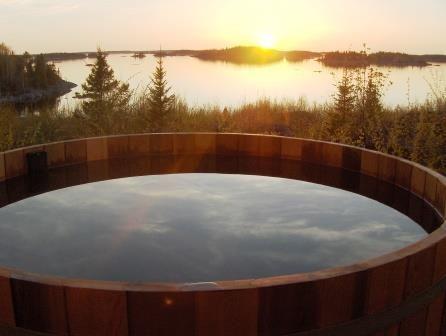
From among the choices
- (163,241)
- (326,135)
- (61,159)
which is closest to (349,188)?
(163,241)

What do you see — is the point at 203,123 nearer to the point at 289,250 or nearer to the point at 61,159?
the point at 61,159

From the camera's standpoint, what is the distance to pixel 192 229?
1.98 m

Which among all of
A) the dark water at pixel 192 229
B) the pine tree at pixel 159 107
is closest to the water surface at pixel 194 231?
the dark water at pixel 192 229

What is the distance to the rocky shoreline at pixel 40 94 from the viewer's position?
30116 mm

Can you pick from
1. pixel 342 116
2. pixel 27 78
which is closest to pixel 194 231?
pixel 342 116

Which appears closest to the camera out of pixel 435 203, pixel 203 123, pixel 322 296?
pixel 322 296

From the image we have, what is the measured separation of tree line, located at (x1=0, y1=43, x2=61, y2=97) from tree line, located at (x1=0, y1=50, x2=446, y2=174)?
2639 centimetres

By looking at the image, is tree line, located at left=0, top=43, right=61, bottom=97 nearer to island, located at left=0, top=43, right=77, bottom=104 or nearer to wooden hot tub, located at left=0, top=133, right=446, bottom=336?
island, located at left=0, top=43, right=77, bottom=104

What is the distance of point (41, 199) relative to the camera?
8.32ft

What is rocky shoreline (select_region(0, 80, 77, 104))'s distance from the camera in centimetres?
3012

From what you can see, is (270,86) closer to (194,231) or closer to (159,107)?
(159,107)

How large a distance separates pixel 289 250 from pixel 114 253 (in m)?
0.72

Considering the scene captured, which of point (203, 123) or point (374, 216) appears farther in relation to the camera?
point (203, 123)

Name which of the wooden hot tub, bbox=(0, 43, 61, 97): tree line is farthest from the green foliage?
bbox=(0, 43, 61, 97): tree line
